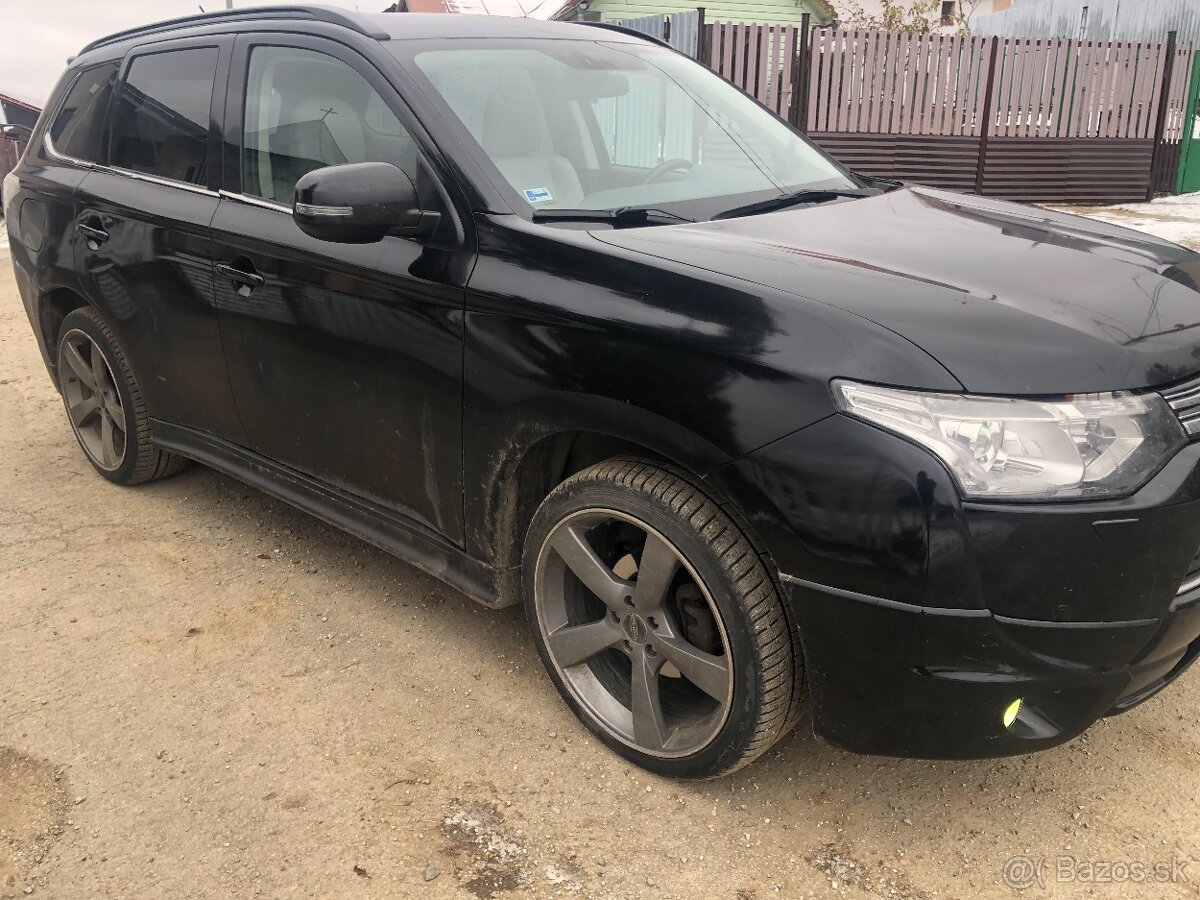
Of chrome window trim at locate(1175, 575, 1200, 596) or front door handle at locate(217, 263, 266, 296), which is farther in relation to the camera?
front door handle at locate(217, 263, 266, 296)

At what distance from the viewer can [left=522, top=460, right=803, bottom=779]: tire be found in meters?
2.16

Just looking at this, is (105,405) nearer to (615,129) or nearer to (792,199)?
(615,129)

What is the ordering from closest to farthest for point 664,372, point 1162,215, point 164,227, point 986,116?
point 664,372, point 164,227, point 1162,215, point 986,116

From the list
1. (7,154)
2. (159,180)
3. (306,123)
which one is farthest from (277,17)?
(7,154)

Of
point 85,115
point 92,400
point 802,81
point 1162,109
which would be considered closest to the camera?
point 85,115

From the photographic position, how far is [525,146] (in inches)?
108

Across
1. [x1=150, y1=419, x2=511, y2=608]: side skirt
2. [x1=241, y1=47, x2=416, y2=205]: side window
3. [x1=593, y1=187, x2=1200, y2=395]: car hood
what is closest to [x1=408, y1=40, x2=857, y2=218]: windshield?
[x1=241, y1=47, x2=416, y2=205]: side window

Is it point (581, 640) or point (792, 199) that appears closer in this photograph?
point (581, 640)

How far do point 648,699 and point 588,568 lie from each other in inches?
13.8

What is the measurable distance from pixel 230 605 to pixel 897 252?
243 centimetres

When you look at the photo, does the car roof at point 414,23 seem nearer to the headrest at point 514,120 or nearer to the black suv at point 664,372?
the black suv at point 664,372

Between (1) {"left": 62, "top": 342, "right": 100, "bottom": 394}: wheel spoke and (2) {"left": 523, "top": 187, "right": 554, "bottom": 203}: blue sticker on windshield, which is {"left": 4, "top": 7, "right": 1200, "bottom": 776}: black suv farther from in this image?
(1) {"left": 62, "top": 342, "right": 100, "bottom": 394}: wheel spoke

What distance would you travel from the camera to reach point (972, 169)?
13.6m

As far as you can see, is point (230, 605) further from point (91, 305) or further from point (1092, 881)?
point (1092, 881)
